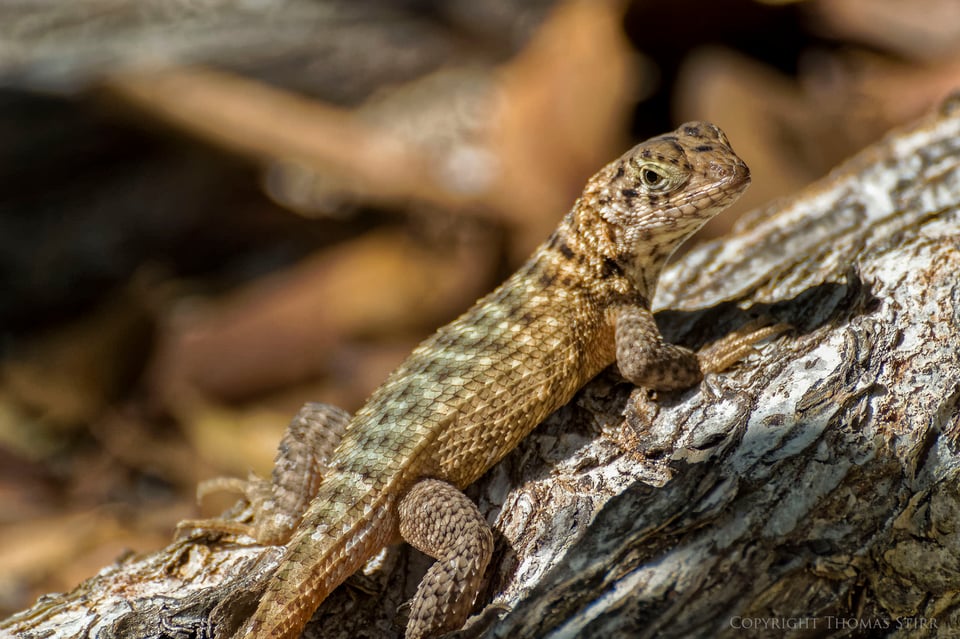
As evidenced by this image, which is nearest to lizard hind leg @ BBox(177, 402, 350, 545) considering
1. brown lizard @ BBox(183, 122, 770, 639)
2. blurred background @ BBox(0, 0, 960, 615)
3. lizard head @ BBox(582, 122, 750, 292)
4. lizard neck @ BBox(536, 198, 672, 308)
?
brown lizard @ BBox(183, 122, 770, 639)

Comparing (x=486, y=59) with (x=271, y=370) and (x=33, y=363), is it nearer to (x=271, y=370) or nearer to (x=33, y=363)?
(x=271, y=370)

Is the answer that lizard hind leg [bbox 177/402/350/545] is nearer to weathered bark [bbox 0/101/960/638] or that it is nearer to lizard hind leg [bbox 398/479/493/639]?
weathered bark [bbox 0/101/960/638]

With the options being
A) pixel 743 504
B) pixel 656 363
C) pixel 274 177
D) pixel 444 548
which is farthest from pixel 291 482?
pixel 274 177

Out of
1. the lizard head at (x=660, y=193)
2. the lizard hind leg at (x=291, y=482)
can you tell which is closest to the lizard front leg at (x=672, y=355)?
the lizard head at (x=660, y=193)

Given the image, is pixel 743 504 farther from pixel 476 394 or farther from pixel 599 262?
pixel 599 262

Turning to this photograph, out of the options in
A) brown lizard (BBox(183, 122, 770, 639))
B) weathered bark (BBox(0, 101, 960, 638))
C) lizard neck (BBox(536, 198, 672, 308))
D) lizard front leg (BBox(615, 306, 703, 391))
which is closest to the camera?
weathered bark (BBox(0, 101, 960, 638))

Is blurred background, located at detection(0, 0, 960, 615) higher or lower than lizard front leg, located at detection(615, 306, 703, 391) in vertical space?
higher
